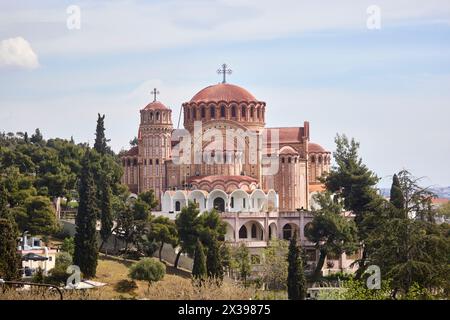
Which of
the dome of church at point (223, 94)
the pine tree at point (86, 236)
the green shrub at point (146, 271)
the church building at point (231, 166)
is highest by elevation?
the dome of church at point (223, 94)

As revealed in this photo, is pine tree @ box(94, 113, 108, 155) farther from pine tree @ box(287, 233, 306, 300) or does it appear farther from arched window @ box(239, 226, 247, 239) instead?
pine tree @ box(287, 233, 306, 300)

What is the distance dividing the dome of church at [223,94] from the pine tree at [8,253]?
31.3 metres

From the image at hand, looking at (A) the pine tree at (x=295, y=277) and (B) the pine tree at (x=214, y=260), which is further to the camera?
(B) the pine tree at (x=214, y=260)

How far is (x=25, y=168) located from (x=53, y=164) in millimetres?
5239

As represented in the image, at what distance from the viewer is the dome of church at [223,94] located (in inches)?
3354

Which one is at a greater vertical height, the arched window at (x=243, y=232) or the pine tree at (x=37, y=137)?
the pine tree at (x=37, y=137)

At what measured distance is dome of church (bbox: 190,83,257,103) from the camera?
85188 millimetres

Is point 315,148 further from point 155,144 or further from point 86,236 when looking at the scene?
point 86,236

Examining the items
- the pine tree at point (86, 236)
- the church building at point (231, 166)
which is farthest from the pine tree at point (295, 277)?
the church building at point (231, 166)

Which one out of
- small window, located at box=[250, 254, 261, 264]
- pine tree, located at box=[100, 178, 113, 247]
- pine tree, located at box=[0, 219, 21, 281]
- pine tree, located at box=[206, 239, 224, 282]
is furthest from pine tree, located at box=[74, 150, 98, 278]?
small window, located at box=[250, 254, 261, 264]

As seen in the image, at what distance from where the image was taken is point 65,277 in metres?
56.6

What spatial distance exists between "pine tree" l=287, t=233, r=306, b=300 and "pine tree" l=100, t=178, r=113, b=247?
41.2 feet

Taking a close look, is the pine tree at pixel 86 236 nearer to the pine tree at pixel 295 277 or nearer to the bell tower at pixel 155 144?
the pine tree at pixel 295 277
